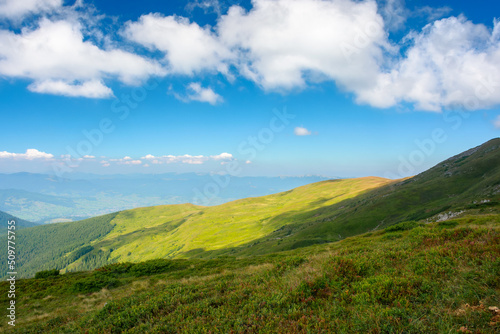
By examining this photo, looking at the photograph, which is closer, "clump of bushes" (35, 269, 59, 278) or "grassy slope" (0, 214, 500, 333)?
"grassy slope" (0, 214, 500, 333)

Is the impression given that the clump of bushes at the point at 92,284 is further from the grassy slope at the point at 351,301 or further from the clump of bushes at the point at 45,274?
the grassy slope at the point at 351,301

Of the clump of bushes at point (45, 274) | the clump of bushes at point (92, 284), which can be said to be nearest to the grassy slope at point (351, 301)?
the clump of bushes at point (92, 284)

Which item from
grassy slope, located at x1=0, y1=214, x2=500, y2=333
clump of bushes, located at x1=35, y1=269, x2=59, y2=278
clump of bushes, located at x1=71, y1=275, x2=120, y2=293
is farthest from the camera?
clump of bushes, located at x1=35, y1=269, x2=59, y2=278

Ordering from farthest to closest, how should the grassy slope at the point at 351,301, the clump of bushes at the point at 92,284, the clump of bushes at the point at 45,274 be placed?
the clump of bushes at the point at 45,274 < the clump of bushes at the point at 92,284 < the grassy slope at the point at 351,301

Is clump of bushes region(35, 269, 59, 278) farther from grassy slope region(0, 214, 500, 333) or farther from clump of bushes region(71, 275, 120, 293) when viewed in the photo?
grassy slope region(0, 214, 500, 333)

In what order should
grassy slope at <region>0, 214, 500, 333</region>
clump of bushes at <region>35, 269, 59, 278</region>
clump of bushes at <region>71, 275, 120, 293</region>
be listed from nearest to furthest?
grassy slope at <region>0, 214, 500, 333</region> < clump of bushes at <region>71, 275, 120, 293</region> < clump of bushes at <region>35, 269, 59, 278</region>

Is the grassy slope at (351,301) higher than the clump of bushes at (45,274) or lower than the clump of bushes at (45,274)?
lower

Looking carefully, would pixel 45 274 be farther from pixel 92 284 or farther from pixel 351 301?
pixel 351 301

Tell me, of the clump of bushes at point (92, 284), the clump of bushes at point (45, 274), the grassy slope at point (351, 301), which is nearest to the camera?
the grassy slope at point (351, 301)

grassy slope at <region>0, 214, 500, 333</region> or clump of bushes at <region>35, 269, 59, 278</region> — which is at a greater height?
clump of bushes at <region>35, 269, 59, 278</region>

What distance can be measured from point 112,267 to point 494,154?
154589 mm

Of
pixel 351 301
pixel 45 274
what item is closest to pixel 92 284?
pixel 45 274

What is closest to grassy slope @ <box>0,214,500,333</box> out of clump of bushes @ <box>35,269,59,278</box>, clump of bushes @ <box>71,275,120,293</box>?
clump of bushes @ <box>71,275,120,293</box>

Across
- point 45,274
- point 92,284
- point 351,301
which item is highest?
point 45,274
